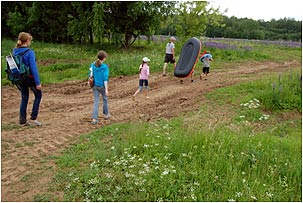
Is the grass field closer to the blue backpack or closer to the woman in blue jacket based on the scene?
the woman in blue jacket

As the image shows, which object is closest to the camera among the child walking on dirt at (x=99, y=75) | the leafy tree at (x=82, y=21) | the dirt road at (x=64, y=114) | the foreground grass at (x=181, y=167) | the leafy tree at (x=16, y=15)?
the foreground grass at (x=181, y=167)

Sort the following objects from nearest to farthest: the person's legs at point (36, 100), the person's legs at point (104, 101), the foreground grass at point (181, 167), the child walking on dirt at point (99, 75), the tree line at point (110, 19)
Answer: the foreground grass at point (181, 167) < the person's legs at point (36, 100) < the child walking on dirt at point (99, 75) < the person's legs at point (104, 101) < the tree line at point (110, 19)

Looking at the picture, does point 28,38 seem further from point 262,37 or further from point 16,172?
point 262,37

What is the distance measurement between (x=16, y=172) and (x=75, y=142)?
49.5 inches

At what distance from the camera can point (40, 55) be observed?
1664 cm

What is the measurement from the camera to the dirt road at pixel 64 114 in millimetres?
4176

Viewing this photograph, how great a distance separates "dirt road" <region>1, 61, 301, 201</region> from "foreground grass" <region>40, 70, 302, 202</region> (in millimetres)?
366

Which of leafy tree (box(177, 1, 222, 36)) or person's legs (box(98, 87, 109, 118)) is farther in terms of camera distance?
leafy tree (box(177, 1, 222, 36))

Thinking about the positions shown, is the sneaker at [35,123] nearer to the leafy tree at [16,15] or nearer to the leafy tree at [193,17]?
the leafy tree at [193,17]

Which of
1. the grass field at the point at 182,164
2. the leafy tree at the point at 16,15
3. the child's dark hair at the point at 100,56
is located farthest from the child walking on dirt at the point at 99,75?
the leafy tree at the point at 16,15

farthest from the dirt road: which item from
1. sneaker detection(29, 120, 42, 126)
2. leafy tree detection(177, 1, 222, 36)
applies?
leafy tree detection(177, 1, 222, 36)

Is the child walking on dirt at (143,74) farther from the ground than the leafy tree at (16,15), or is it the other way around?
the leafy tree at (16,15)

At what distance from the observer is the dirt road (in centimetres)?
418

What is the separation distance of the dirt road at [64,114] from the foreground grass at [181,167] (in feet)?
1.20
